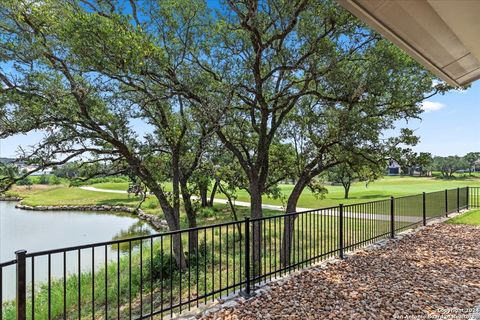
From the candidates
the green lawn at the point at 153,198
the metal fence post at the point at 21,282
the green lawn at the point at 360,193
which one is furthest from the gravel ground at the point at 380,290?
the green lawn at the point at 153,198

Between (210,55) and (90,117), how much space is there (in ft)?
10.5

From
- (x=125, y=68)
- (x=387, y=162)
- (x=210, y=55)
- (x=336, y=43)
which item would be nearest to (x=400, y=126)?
(x=387, y=162)

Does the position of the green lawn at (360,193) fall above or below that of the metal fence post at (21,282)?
below

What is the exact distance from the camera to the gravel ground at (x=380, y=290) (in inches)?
127

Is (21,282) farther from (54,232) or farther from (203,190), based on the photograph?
(54,232)

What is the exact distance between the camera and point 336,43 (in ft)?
20.1

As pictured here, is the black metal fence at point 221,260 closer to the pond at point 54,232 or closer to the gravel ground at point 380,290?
the gravel ground at point 380,290

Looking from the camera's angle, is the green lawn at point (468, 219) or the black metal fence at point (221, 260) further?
the green lawn at point (468, 219)

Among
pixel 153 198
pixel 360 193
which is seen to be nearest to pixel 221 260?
pixel 153 198

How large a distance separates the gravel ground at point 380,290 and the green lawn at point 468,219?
3508 millimetres

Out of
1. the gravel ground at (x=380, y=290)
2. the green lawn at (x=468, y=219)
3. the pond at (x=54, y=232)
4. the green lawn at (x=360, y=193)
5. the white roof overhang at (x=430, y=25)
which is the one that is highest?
the white roof overhang at (x=430, y=25)

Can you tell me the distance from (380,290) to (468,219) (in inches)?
293

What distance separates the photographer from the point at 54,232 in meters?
16.4

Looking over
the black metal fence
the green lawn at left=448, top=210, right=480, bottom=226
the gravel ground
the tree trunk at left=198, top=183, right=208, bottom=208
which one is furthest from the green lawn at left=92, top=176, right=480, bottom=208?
the gravel ground
